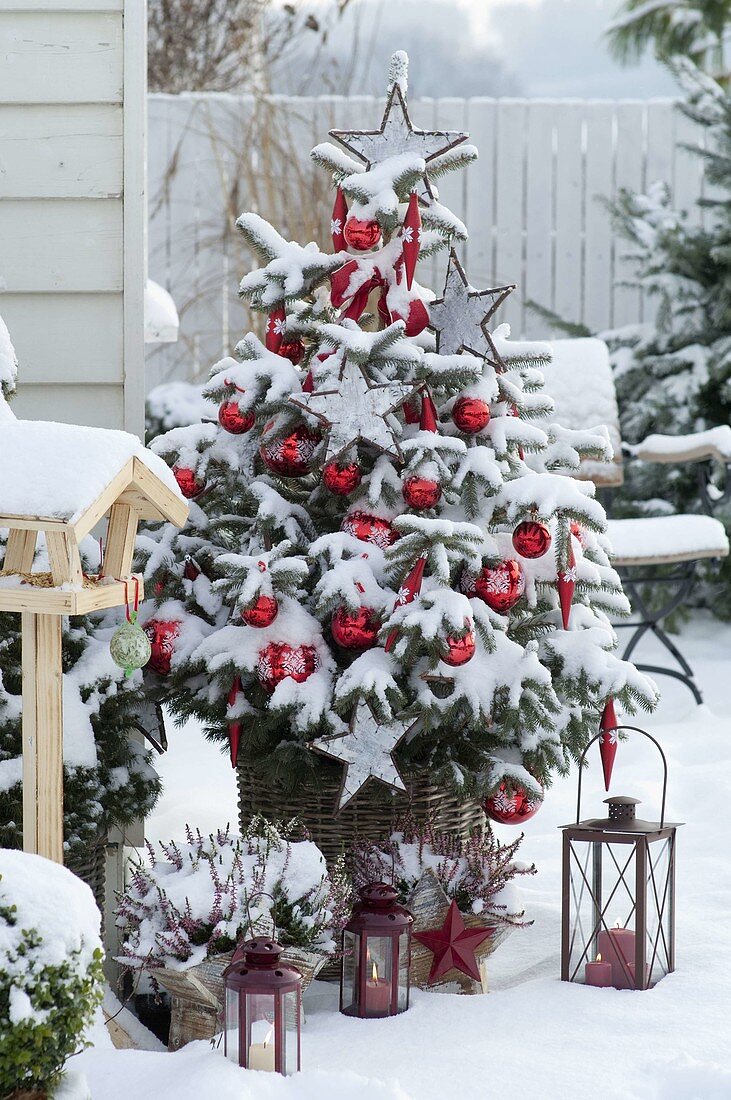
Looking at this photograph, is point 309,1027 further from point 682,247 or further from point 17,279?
point 682,247

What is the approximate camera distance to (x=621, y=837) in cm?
204

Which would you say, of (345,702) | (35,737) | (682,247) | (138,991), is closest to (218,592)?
(345,702)

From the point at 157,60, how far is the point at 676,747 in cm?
Result: 578

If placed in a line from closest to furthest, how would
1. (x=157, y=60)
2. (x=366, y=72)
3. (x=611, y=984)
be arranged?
(x=611, y=984)
(x=366, y=72)
(x=157, y=60)

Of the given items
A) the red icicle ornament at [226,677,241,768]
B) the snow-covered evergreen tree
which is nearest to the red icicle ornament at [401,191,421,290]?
the red icicle ornament at [226,677,241,768]

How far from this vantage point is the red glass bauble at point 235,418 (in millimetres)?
2234

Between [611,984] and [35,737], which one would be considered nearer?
[35,737]

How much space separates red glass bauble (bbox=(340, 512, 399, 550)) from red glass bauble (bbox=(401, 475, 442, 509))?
0.07 metres

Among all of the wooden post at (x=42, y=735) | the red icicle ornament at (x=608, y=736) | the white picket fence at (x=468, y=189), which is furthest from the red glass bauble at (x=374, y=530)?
the white picket fence at (x=468, y=189)

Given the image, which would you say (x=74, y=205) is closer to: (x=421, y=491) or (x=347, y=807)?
(x=421, y=491)

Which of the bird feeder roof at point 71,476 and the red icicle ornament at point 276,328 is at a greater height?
the red icicle ornament at point 276,328

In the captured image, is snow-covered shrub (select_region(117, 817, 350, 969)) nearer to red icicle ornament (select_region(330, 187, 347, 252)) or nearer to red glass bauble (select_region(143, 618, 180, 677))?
red glass bauble (select_region(143, 618, 180, 677))

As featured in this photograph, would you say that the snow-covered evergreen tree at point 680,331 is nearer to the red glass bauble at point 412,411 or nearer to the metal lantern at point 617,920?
the red glass bauble at point 412,411

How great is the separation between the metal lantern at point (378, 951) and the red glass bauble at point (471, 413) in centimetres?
77
